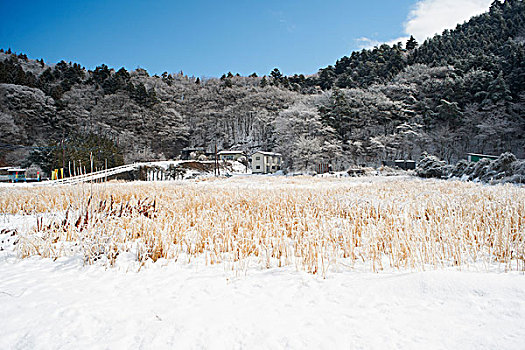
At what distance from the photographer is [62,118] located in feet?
152

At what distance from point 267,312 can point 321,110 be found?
132 ft

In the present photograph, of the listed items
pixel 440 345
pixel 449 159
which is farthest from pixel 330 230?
pixel 449 159

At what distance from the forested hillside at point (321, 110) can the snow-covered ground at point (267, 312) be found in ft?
77.8

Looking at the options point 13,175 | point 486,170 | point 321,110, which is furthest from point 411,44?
point 13,175

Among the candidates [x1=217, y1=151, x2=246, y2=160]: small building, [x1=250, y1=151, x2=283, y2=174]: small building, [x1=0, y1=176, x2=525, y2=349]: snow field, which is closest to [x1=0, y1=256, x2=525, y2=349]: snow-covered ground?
[x1=0, y1=176, x2=525, y2=349]: snow field

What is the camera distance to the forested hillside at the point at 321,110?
35.1m

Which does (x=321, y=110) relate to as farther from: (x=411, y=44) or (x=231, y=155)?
(x=411, y=44)

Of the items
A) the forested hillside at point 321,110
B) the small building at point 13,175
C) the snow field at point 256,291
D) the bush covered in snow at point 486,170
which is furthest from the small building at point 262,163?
the snow field at point 256,291

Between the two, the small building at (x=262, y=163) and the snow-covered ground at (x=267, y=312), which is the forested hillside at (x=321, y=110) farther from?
the snow-covered ground at (x=267, y=312)

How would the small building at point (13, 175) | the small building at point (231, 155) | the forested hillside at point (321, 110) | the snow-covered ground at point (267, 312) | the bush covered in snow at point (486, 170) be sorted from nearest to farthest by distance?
the snow-covered ground at point (267, 312), the bush covered in snow at point (486, 170), the small building at point (13, 175), the forested hillside at point (321, 110), the small building at point (231, 155)

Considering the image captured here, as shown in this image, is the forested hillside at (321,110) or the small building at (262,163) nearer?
the forested hillside at (321,110)

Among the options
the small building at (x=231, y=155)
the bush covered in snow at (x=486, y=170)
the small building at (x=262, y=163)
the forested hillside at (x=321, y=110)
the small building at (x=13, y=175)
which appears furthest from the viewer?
the small building at (x=231, y=155)

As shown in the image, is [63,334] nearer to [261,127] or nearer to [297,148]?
[297,148]

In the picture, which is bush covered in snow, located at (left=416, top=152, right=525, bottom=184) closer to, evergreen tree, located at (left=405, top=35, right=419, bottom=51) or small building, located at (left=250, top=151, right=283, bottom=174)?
small building, located at (left=250, top=151, right=283, bottom=174)
